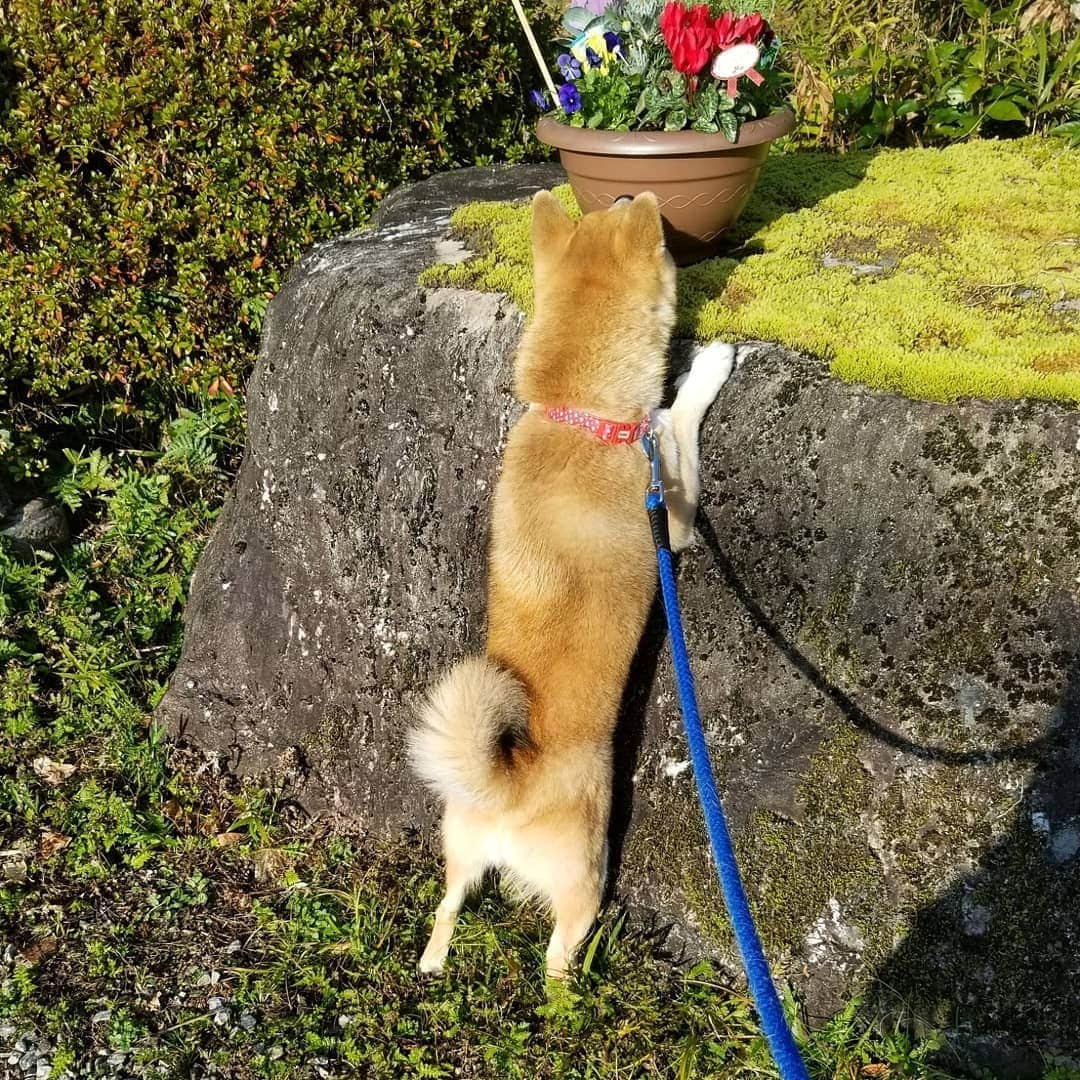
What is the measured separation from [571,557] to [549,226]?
3.56 ft

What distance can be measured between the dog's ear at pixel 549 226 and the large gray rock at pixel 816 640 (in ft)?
1.04

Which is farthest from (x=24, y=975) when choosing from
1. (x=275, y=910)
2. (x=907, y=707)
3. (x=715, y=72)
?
(x=715, y=72)

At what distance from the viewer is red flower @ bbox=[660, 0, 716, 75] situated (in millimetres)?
2928

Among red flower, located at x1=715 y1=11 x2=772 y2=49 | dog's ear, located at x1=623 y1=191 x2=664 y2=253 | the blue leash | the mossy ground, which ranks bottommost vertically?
the mossy ground

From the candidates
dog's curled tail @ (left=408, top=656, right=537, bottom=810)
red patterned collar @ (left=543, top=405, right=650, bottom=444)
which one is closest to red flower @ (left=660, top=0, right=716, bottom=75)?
red patterned collar @ (left=543, top=405, right=650, bottom=444)

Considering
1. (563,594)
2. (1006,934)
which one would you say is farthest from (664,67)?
(1006,934)

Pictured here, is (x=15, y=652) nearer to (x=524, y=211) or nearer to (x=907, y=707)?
(x=524, y=211)

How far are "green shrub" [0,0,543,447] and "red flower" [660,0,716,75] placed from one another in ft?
6.69

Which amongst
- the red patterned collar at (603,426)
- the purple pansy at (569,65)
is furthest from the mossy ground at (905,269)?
the purple pansy at (569,65)

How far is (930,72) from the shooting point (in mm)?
5199

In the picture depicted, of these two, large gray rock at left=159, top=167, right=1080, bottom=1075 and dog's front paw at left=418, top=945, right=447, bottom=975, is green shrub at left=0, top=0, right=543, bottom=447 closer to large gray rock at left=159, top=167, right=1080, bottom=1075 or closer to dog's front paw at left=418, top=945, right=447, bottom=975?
large gray rock at left=159, top=167, right=1080, bottom=1075

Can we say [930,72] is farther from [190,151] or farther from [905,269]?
[190,151]

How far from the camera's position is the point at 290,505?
3850 millimetres

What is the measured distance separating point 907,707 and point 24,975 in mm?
3035
